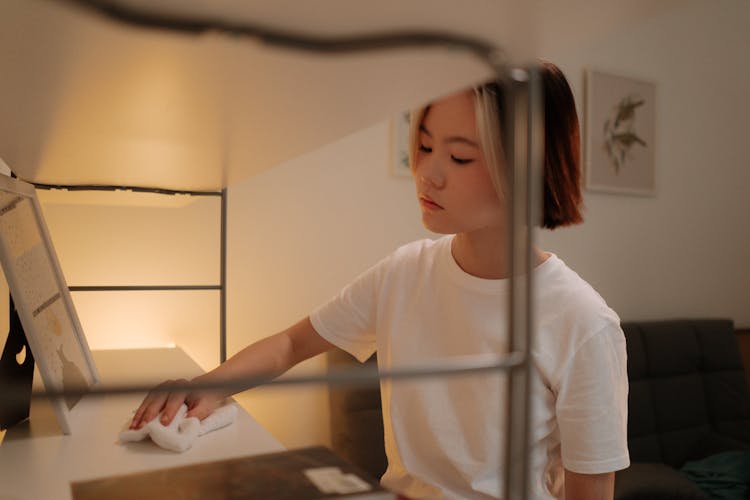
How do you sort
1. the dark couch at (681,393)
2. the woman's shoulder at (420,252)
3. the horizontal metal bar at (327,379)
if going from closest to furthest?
the horizontal metal bar at (327,379)
the woman's shoulder at (420,252)
the dark couch at (681,393)

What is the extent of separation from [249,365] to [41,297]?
1.07ft

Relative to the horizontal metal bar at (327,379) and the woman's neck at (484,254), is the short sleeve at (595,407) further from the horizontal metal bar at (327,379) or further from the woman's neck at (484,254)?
the horizontal metal bar at (327,379)

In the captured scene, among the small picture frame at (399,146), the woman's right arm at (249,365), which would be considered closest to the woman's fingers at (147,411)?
the woman's right arm at (249,365)

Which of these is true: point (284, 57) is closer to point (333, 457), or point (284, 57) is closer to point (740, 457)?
point (333, 457)

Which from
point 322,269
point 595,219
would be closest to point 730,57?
point 595,219

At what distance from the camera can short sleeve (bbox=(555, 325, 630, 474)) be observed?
2.45ft

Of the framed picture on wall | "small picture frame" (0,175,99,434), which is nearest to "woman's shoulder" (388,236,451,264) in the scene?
Result: "small picture frame" (0,175,99,434)

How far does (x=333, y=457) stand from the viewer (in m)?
0.50

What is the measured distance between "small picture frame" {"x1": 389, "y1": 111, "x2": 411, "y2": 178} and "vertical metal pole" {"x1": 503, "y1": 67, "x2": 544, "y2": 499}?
5.34ft

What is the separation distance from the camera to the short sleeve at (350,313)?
104cm

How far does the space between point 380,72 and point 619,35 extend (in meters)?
2.39

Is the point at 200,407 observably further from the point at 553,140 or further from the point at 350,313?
the point at 553,140

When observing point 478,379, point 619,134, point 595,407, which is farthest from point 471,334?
point 619,134

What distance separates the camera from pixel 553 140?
77 centimetres
